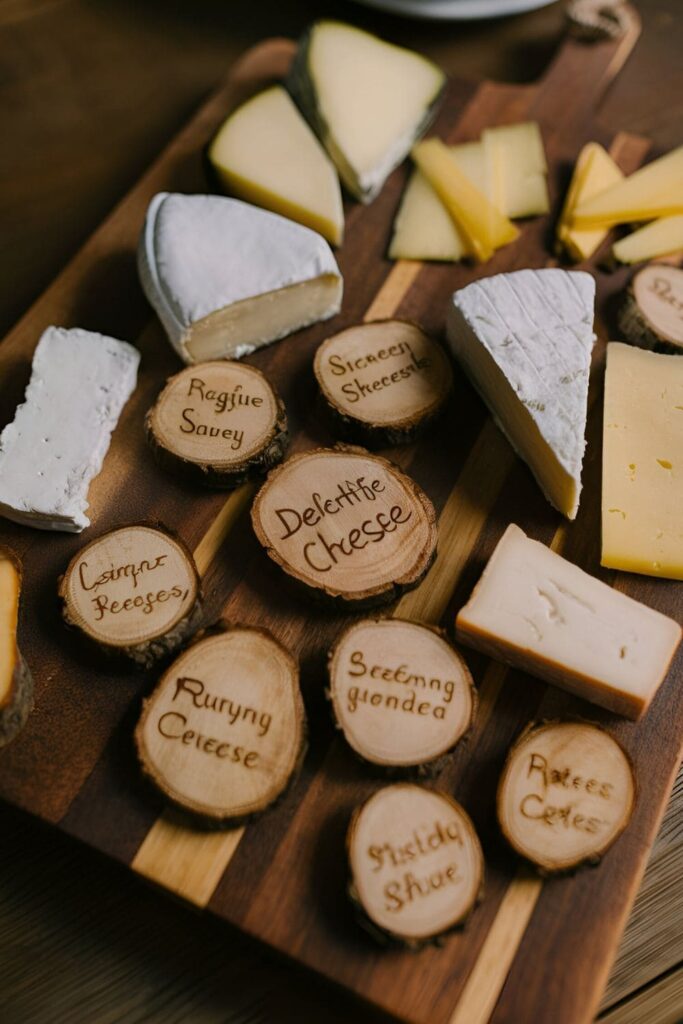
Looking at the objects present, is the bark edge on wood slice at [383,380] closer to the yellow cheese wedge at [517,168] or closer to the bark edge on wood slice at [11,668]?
the yellow cheese wedge at [517,168]

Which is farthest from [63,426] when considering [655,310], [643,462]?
[655,310]

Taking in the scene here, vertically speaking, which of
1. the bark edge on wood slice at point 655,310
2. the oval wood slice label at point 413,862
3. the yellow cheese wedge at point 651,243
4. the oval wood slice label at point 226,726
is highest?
the yellow cheese wedge at point 651,243

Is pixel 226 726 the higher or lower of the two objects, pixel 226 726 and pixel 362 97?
the lower

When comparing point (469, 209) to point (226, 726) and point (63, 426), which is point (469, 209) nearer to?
point (63, 426)

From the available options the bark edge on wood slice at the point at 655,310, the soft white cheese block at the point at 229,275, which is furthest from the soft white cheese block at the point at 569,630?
the soft white cheese block at the point at 229,275

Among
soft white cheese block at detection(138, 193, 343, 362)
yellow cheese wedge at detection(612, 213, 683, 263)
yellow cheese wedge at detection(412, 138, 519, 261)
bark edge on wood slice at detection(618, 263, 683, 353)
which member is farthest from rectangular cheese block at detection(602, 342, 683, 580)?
soft white cheese block at detection(138, 193, 343, 362)
